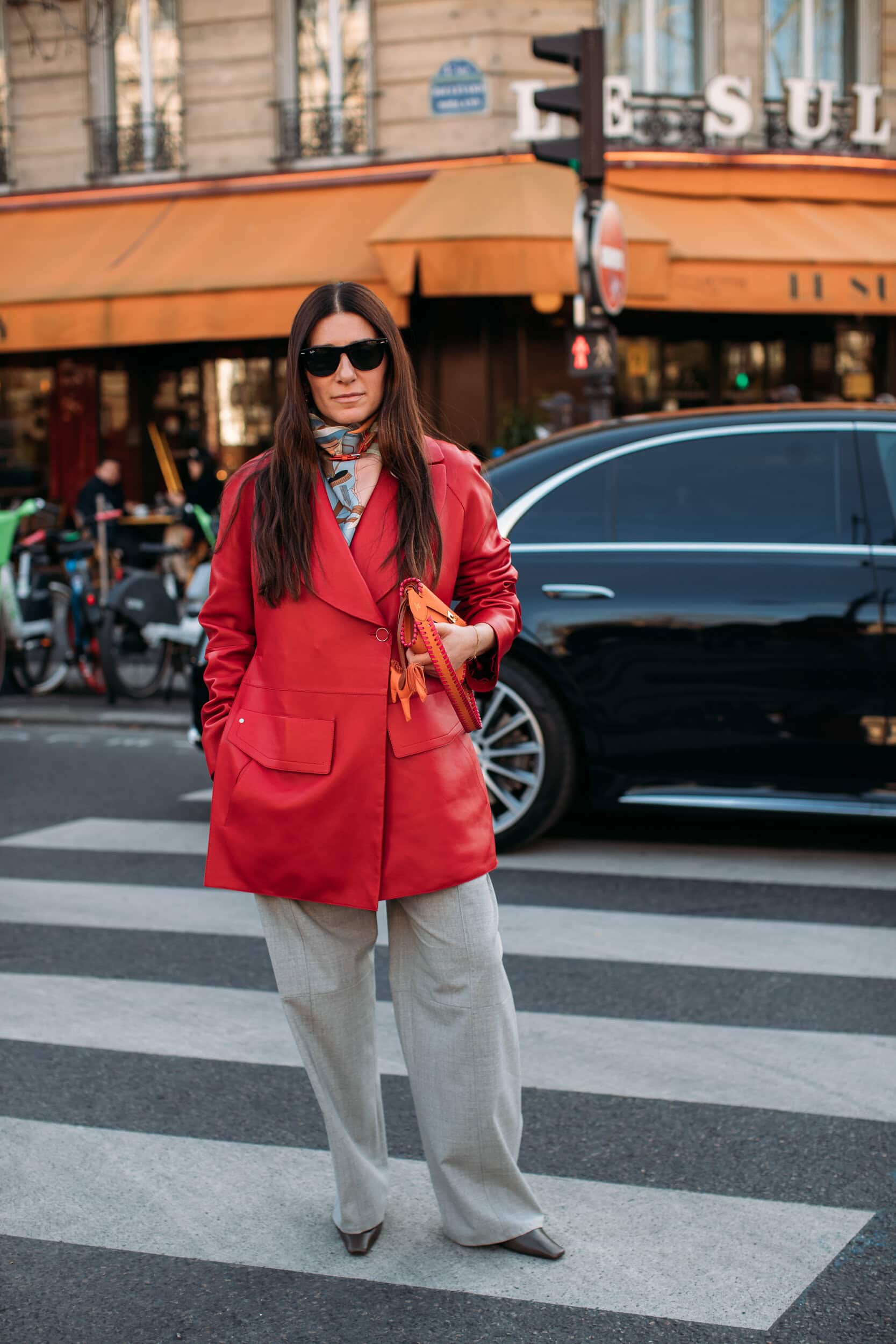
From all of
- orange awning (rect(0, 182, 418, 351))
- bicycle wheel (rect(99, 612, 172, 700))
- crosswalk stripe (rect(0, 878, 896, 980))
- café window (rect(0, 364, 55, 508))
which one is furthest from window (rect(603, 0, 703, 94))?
crosswalk stripe (rect(0, 878, 896, 980))

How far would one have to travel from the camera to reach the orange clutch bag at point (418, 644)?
2672 millimetres

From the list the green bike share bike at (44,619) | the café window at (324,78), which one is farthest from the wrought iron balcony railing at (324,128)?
the green bike share bike at (44,619)

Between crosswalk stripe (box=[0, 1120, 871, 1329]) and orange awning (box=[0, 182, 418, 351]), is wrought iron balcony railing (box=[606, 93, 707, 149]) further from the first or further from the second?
crosswalk stripe (box=[0, 1120, 871, 1329])

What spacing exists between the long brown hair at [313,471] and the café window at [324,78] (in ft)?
49.6

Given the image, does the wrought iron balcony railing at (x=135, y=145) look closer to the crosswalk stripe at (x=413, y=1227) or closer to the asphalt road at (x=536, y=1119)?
the asphalt road at (x=536, y=1119)

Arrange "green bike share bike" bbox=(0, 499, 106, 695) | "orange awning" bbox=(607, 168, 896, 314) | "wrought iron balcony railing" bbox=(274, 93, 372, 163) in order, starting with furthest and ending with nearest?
"wrought iron balcony railing" bbox=(274, 93, 372, 163), "orange awning" bbox=(607, 168, 896, 314), "green bike share bike" bbox=(0, 499, 106, 695)

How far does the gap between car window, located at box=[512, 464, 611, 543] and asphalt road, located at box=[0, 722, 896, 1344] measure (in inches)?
44.5

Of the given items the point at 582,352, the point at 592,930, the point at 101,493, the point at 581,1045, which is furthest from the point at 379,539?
the point at 101,493

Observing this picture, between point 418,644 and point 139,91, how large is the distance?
17.2m

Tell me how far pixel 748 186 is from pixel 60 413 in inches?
326

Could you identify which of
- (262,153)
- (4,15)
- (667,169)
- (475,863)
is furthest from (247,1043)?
(4,15)

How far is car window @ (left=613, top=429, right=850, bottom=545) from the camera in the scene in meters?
5.74

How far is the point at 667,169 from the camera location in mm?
16281

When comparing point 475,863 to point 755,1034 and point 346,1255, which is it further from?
point 755,1034
